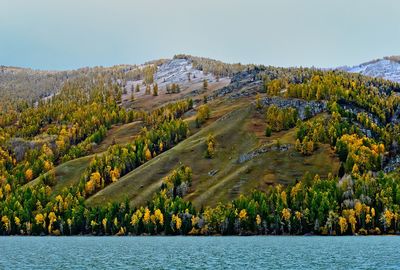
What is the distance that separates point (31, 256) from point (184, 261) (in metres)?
40.4

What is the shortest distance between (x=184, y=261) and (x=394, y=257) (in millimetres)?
43280

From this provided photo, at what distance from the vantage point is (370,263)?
326 feet

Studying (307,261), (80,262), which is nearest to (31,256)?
(80,262)

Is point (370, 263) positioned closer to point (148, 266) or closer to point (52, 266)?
point (148, 266)

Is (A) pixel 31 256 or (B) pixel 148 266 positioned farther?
(A) pixel 31 256

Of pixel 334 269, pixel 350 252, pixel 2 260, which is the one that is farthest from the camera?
pixel 350 252

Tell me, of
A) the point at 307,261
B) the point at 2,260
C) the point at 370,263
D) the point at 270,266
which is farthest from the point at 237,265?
the point at 2,260

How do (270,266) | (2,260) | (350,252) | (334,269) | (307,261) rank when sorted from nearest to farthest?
(334,269) → (270,266) → (307,261) → (2,260) → (350,252)

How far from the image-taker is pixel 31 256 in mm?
125812

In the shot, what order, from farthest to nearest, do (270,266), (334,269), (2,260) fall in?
(2,260), (270,266), (334,269)

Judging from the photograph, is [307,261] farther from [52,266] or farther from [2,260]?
[2,260]

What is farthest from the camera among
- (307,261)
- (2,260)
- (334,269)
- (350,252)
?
(350,252)

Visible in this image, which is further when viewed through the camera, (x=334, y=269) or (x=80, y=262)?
(x=80, y=262)

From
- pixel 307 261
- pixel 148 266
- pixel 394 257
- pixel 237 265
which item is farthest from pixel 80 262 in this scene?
pixel 394 257
